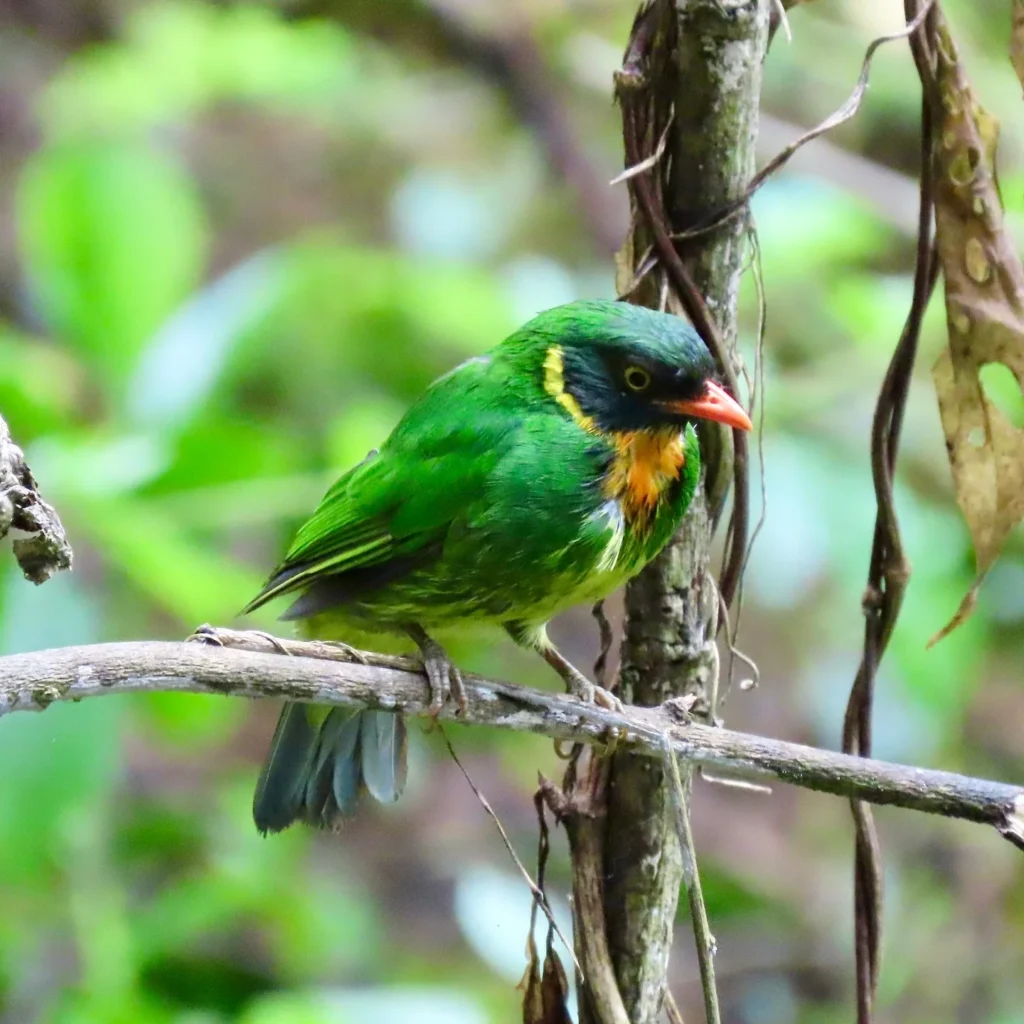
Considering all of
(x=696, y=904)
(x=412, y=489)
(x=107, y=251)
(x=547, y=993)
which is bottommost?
(x=547, y=993)

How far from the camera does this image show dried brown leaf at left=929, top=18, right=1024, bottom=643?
5.42 ft

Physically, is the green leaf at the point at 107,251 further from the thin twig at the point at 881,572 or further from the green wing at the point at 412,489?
the thin twig at the point at 881,572

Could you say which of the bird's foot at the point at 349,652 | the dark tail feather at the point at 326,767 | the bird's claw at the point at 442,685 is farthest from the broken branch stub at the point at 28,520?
the dark tail feather at the point at 326,767

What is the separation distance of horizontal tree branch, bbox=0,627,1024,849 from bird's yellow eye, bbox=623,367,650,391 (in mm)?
533

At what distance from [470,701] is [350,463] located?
1.04 meters

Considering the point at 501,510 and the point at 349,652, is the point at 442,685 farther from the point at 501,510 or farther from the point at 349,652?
→ the point at 501,510

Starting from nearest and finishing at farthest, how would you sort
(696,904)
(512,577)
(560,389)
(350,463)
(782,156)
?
(696,904)
(782,156)
(512,577)
(560,389)
(350,463)

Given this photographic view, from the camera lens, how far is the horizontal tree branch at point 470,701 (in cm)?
129

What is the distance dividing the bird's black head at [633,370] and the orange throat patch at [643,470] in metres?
0.02

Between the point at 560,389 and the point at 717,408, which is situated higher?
the point at 560,389

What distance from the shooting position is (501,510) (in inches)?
75.7

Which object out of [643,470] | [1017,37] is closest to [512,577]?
[643,470]

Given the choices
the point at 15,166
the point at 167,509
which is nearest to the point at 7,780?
the point at 167,509

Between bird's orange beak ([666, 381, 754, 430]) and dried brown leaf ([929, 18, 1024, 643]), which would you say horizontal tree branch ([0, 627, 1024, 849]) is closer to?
dried brown leaf ([929, 18, 1024, 643])
